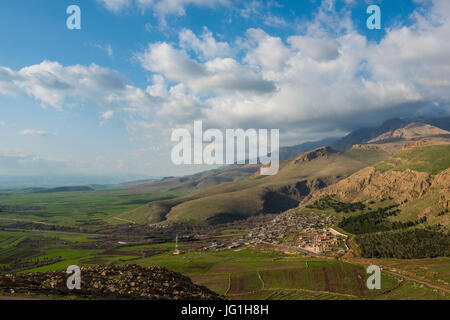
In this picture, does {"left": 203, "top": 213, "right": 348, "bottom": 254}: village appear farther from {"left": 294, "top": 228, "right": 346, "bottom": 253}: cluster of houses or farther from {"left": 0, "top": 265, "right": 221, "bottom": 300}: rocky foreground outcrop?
{"left": 0, "top": 265, "right": 221, "bottom": 300}: rocky foreground outcrop

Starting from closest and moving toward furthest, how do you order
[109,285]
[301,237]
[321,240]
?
[109,285] < [321,240] < [301,237]

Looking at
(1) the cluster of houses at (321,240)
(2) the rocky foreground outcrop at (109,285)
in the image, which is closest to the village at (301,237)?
(1) the cluster of houses at (321,240)

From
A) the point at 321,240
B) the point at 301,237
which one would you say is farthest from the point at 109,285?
the point at 301,237

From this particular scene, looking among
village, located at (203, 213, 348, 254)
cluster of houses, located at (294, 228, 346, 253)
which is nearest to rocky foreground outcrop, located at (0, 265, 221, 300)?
village, located at (203, 213, 348, 254)

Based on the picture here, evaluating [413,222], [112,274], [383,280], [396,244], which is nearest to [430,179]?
[413,222]

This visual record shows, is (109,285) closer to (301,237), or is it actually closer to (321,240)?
(321,240)
